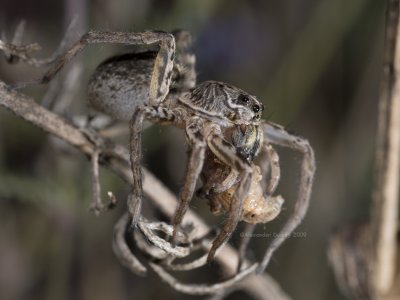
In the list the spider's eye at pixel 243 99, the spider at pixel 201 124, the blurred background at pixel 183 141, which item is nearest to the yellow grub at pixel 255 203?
the spider at pixel 201 124

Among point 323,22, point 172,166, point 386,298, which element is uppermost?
point 323,22

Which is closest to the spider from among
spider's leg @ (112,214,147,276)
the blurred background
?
spider's leg @ (112,214,147,276)

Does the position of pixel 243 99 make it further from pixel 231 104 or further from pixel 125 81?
pixel 125 81

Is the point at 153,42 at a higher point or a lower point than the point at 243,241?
higher

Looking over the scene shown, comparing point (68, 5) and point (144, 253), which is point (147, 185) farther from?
point (68, 5)

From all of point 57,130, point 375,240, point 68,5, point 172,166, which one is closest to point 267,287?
point 375,240

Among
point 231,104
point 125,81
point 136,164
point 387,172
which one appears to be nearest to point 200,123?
point 231,104
